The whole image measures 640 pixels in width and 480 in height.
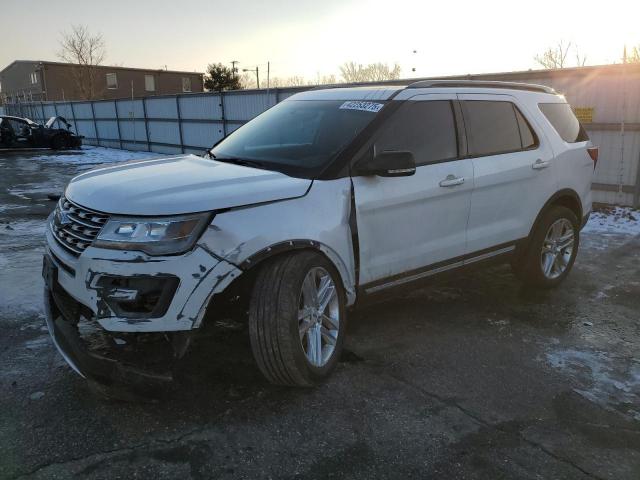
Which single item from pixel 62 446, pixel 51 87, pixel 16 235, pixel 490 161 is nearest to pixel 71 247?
pixel 62 446

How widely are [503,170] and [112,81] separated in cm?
5341

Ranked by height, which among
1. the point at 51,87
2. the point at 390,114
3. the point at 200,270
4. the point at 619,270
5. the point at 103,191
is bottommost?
the point at 619,270

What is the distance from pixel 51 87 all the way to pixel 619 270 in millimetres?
52544

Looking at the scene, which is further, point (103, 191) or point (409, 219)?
point (409, 219)

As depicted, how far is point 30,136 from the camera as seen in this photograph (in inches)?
851

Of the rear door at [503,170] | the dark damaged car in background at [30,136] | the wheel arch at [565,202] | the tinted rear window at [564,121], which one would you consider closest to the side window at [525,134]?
the rear door at [503,170]

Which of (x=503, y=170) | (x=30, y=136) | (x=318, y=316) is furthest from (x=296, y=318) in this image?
(x=30, y=136)

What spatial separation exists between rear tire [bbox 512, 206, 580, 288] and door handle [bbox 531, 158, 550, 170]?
438mm

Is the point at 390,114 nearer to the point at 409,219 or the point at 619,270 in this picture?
the point at 409,219

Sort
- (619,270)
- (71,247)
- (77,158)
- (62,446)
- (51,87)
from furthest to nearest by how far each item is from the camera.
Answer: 1. (51,87)
2. (77,158)
3. (619,270)
4. (71,247)
5. (62,446)

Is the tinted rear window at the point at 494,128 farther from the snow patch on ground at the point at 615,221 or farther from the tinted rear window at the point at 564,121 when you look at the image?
the snow patch on ground at the point at 615,221

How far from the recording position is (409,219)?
3.56m

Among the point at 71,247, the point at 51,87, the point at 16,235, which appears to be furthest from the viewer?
the point at 51,87

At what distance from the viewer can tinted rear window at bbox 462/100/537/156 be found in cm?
406
